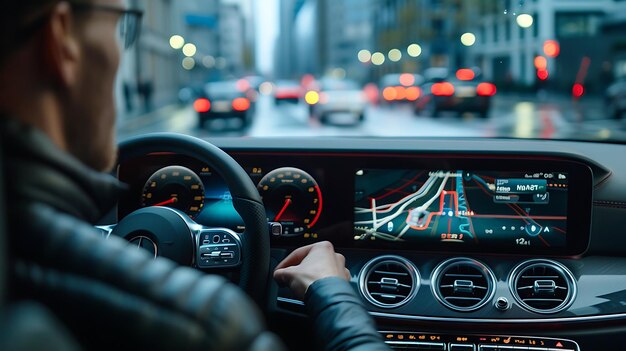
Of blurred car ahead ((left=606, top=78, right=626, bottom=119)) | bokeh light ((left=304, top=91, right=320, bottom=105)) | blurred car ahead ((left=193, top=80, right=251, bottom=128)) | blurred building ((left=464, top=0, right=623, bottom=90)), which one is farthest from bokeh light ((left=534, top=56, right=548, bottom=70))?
bokeh light ((left=304, top=91, right=320, bottom=105))

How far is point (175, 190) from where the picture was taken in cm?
306

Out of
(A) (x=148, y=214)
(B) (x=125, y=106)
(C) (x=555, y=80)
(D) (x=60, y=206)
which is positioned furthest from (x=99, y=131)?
(B) (x=125, y=106)

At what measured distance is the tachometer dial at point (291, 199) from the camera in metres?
3.29

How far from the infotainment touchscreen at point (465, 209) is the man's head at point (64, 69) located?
214 cm

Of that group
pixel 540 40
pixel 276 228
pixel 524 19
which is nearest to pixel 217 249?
pixel 276 228

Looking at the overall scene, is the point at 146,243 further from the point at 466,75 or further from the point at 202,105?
the point at 466,75

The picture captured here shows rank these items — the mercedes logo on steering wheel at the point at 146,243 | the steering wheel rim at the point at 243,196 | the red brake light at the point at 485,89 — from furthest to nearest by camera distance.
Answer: the red brake light at the point at 485,89, the mercedes logo on steering wheel at the point at 146,243, the steering wheel rim at the point at 243,196

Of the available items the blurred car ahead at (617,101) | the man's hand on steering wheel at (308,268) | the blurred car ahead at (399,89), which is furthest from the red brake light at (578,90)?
the blurred car ahead at (399,89)

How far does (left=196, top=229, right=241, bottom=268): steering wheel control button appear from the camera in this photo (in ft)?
9.02

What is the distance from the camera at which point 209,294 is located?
46.2 inches

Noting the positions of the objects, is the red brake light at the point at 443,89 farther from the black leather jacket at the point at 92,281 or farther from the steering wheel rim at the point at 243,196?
the black leather jacket at the point at 92,281

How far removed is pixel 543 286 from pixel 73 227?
2.42 meters

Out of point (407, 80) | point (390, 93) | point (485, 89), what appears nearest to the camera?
point (485, 89)

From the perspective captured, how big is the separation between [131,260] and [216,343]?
0.58 ft
